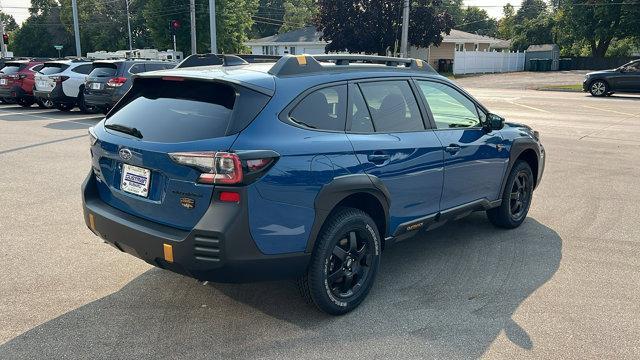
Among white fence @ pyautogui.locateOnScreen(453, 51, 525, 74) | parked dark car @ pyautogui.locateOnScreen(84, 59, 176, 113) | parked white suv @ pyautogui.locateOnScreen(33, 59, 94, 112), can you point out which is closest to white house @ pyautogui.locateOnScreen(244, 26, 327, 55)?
white fence @ pyautogui.locateOnScreen(453, 51, 525, 74)

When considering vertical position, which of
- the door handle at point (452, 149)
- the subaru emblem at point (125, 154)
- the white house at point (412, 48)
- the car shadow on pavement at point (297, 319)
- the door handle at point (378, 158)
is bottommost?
the car shadow on pavement at point (297, 319)

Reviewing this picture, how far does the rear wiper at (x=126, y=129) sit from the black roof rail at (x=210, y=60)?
0.96 metres

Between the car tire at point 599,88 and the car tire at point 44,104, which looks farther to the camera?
the car tire at point 599,88

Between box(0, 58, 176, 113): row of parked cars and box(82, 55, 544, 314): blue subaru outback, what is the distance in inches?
417

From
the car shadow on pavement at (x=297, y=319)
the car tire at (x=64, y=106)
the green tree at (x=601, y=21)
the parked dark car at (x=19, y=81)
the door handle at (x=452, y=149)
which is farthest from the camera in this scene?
the green tree at (x=601, y=21)

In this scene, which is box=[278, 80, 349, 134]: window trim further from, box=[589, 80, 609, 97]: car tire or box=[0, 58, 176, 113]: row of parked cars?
box=[589, 80, 609, 97]: car tire

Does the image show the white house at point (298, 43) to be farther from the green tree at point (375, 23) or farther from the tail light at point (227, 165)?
the tail light at point (227, 165)

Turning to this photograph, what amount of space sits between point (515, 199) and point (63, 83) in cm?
1472

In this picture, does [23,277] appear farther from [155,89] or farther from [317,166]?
[317,166]

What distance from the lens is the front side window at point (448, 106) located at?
4.68m

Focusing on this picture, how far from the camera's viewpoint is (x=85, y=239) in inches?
210

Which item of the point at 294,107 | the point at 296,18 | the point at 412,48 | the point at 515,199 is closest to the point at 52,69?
the point at 515,199

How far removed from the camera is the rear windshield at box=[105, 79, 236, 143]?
339cm

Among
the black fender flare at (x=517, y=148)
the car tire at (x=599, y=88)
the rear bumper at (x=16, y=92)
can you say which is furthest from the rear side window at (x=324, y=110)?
the car tire at (x=599, y=88)
